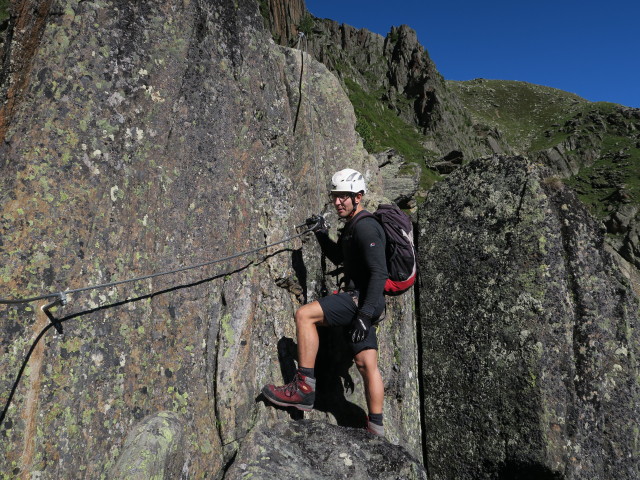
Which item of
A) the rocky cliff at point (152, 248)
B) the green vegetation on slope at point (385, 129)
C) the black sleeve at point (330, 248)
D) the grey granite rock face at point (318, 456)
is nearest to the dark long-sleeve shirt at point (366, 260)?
the black sleeve at point (330, 248)

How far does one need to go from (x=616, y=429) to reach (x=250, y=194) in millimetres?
8844

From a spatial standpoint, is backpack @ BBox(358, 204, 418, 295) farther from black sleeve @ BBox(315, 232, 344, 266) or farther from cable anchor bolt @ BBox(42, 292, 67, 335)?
cable anchor bolt @ BBox(42, 292, 67, 335)

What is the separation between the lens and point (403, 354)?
9.91 metres

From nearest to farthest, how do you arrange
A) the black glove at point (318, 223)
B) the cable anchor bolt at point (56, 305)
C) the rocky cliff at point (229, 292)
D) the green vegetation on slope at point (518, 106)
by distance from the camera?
the cable anchor bolt at point (56, 305), the rocky cliff at point (229, 292), the black glove at point (318, 223), the green vegetation on slope at point (518, 106)

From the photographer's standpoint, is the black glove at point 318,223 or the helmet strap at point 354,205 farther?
the black glove at point 318,223

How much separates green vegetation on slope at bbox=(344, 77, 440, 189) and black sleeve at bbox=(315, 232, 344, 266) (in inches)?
1908

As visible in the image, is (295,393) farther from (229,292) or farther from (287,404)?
(229,292)

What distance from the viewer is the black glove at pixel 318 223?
32.7ft

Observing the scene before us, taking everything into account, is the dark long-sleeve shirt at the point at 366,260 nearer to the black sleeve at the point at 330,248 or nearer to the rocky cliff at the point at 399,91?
the black sleeve at the point at 330,248

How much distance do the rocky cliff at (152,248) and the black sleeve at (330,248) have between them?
231 mm

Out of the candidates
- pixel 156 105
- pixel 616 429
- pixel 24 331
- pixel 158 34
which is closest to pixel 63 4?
pixel 158 34

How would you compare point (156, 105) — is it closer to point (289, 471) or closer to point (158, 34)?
point (158, 34)

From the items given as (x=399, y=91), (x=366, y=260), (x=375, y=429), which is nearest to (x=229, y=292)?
(x=366, y=260)

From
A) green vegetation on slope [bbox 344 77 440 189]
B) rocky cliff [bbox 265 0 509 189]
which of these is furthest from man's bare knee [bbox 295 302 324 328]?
rocky cliff [bbox 265 0 509 189]
